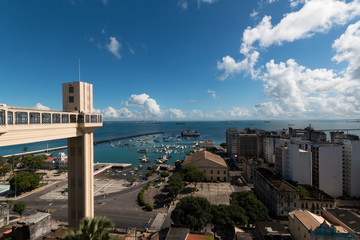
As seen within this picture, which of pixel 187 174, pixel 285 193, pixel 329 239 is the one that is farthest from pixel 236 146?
pixel 329 239

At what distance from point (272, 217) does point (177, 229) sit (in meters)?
20.9

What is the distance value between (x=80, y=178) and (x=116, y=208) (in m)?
21.9

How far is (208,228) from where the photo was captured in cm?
2730

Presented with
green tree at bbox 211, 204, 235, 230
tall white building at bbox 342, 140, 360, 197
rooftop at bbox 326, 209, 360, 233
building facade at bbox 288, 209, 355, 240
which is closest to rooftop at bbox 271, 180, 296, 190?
rooftop at bbox 326, 209, 360, 233

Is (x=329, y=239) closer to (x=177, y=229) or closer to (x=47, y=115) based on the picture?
(x=177, y=229)

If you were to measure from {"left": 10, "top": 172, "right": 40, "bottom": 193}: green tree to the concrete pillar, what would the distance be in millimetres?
35401

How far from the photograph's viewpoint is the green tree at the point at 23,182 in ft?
131

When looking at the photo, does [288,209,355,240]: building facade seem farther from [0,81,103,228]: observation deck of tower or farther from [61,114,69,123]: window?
[61,114,69,123]: window

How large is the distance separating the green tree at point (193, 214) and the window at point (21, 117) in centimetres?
2135

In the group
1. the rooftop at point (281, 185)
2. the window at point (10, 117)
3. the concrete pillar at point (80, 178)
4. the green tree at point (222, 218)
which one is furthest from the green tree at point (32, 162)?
the rooftop at point (281, 185)

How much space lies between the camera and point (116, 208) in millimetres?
34031

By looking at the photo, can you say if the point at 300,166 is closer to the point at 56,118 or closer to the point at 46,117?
the point at 56,118

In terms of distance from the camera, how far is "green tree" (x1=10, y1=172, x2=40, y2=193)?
39.8 metres

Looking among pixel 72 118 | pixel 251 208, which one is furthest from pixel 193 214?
pixel 72 118
